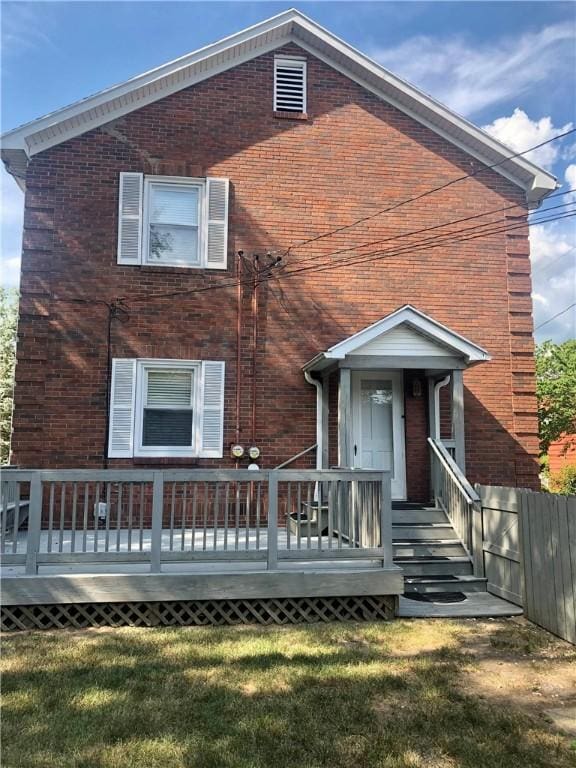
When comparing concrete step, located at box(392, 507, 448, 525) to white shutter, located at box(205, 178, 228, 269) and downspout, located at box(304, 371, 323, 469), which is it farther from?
white shutter, located at box(205, 178, 228, 269)

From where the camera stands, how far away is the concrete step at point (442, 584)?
6.82 m

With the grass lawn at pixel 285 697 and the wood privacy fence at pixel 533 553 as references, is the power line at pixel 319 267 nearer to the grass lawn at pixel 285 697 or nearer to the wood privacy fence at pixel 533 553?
the wood privacy fence at pixel 533 553

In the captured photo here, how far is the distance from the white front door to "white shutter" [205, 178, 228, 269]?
292 cm

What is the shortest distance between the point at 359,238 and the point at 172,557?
6358mm

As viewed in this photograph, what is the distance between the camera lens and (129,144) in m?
9.54

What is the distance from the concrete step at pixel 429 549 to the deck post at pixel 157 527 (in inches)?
124

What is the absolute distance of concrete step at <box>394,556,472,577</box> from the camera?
23.4 feet

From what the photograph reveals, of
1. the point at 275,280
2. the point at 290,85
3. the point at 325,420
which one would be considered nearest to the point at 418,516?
the point at 325,420

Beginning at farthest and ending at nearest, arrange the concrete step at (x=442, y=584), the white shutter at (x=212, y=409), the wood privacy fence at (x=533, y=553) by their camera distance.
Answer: the white shutter at (x=212, y=409)
the concrete step at (x=442, y=584)
the wood privacy fence at (x=533, y=553)

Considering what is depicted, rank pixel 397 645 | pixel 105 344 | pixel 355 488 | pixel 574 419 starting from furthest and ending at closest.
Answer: pixel 574 419 → pixel 105 344 → pixel 355 488 → pixel 397 645

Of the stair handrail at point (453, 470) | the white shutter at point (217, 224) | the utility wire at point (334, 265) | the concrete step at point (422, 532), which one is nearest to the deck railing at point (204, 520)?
the concrete step at point (422, 532)

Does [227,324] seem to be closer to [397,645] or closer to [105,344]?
[105,344]

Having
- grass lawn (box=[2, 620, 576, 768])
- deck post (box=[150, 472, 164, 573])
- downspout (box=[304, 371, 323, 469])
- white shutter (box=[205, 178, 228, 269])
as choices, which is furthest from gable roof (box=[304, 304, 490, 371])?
grass lawn (box=[2, 620, 576, 768])

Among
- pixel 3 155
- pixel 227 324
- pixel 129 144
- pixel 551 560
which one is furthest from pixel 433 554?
pixel 3 155
